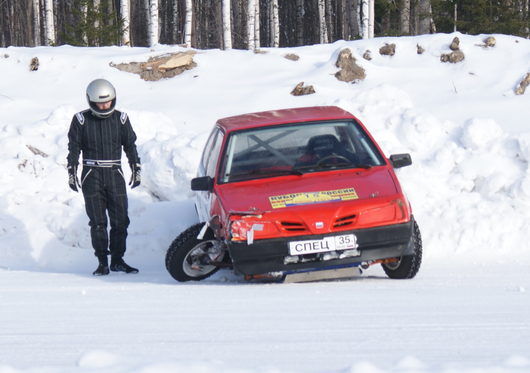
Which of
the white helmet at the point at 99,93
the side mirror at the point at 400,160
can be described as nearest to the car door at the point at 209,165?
the white helmet at the point at 99,93

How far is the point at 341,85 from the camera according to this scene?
16641 mm

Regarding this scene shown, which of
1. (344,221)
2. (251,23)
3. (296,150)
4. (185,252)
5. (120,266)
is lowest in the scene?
(120,266)

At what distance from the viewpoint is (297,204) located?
6887 millimetres

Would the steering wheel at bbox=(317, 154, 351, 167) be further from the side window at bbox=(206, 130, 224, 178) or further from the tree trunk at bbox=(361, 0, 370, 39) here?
the tree trunk at bbox=(361, 0, 370, 39)

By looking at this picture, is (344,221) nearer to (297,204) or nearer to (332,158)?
(297,204)

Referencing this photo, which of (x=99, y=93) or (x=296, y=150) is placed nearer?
(x=296, y=150)

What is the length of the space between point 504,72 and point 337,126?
948 cm

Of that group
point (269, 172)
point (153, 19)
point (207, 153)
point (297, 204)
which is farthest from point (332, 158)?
point (153, 19)

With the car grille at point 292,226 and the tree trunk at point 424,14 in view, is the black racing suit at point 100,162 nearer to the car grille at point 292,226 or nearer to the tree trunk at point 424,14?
the car grille at point 292,226

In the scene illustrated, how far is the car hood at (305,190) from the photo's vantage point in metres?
6.91

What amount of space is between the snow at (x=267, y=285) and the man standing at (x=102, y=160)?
56 cm

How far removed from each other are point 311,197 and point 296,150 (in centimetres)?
91

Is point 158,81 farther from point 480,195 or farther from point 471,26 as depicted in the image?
point 471,26

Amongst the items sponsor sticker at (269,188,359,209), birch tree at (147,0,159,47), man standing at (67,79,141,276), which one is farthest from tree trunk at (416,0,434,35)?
sponsor sticker at (269,188,359,209)
